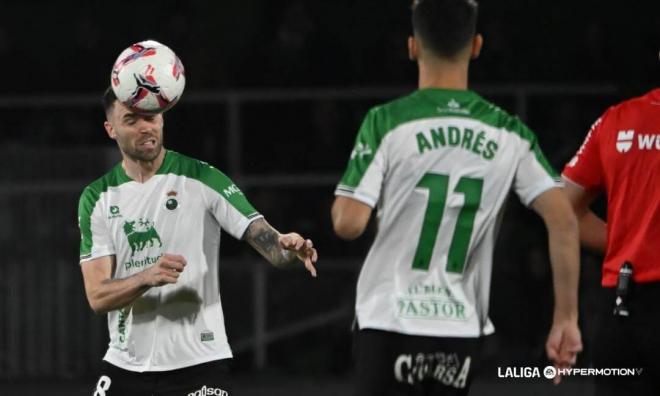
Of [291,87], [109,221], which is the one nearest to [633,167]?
[109,221]

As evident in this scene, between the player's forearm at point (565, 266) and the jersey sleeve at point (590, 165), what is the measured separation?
899 mm

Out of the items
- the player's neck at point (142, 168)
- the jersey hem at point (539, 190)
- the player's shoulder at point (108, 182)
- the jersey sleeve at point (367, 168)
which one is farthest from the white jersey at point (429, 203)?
the player's shoulder at point (108, 182)

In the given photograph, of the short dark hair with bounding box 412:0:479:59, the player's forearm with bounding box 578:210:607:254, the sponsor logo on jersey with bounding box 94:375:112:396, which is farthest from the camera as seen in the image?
the player's forearm with bounding box 578:210:607:254

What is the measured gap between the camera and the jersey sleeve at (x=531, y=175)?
4.99 meters

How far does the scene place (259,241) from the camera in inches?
228

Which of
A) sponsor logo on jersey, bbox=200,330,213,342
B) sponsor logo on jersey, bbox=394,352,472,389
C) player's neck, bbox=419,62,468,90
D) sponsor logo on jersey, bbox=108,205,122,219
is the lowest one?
sponsor logo on jersey, bbox=394,352,472,389

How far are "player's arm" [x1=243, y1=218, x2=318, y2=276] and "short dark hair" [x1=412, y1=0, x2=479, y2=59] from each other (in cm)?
95

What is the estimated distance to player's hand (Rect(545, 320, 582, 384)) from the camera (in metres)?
4.86

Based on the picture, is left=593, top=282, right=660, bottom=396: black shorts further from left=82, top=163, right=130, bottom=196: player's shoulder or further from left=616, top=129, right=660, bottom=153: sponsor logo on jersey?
left=82, top=163, right=130, bottom=196: player's shoulder

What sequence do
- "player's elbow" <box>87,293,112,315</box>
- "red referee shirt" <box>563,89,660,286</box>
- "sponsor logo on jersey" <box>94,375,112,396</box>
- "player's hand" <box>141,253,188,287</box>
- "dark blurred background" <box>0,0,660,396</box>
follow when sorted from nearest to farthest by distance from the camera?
"player's hand" <box>141,253,188,287</box>, "red referee shirt" <box>563,89,660,286</box>, "player's elbow" <box>87,293,112,315</box>, "sponsor logo on jersey" <box>94,375,112,396</box>, "dark blurred background" <box>0,0,660,396</box>

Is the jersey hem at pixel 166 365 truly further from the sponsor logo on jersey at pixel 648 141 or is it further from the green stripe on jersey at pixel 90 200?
the sponsor logo on jersey at pixel 648 141

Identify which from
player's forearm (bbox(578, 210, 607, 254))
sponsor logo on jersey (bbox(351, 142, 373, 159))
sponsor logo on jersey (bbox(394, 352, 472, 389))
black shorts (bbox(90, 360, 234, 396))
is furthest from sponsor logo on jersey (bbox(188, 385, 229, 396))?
player's forearm (bbox(578, 210, 607, 254))

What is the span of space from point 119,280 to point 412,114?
148 cm

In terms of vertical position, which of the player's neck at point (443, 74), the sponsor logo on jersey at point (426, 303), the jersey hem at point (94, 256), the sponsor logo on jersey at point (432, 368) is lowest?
the sponsor logo on jersey at point (432, 368)
